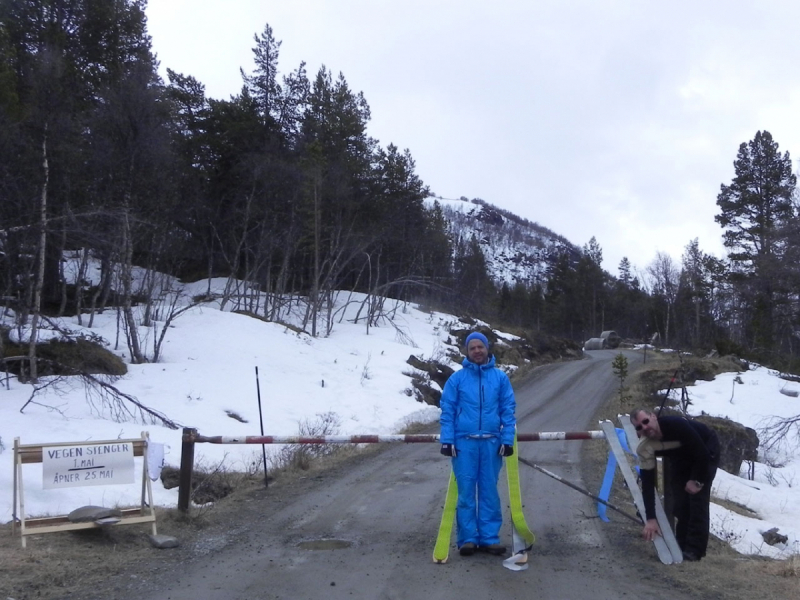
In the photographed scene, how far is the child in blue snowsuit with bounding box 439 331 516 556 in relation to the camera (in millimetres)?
6969

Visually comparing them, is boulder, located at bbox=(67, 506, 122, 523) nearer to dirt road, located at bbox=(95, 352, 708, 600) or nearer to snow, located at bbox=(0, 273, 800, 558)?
dirt road, located at bbox=(95, 352, 708, 600)

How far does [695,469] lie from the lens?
696 centimetres

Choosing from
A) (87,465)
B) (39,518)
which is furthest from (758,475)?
(39,518)

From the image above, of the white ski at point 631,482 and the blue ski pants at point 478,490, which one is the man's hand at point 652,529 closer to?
the white ski at point 631,482

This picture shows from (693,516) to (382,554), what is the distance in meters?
2.97

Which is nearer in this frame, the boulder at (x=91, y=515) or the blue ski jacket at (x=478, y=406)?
the blue ski jacket at (x=478, y=406)

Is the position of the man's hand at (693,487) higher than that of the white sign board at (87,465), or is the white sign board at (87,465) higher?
the man's hand at (693,487)

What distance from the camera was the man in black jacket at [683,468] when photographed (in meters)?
6.90

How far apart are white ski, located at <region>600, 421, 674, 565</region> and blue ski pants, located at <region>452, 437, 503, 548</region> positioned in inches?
53.5

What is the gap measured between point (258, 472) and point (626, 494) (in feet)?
18.8

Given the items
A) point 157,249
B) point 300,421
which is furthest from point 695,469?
point 157,249

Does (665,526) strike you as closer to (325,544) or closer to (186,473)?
(325,544)

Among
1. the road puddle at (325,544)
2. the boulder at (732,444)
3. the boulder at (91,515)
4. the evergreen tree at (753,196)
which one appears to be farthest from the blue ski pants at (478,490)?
the evergreen tree at (753,196)

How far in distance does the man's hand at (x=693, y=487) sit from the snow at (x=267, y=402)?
2.58 m
